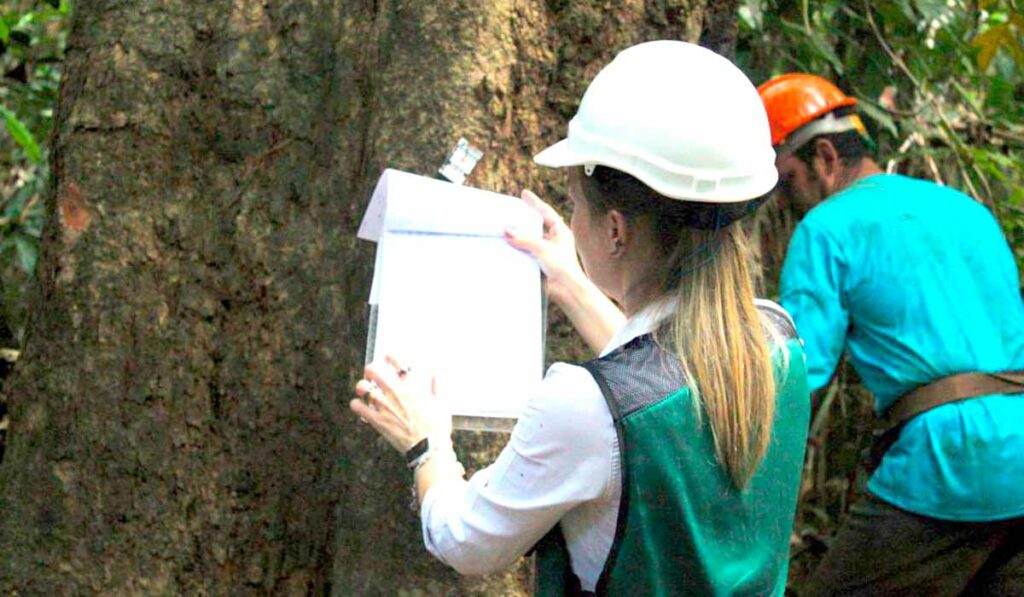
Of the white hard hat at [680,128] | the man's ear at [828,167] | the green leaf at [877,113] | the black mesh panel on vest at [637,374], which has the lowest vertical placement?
the black mesh panel on vest at [637,374]

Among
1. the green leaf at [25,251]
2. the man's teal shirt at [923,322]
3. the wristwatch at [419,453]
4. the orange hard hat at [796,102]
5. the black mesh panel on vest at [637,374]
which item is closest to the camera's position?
the black mesh panel on vest at [637,374]

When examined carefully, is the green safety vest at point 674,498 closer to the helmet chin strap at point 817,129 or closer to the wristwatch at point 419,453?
the wristwatch at point 419,453

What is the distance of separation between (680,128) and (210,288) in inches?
47.1

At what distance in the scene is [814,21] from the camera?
4508 millimetres

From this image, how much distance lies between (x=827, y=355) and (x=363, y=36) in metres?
1.53

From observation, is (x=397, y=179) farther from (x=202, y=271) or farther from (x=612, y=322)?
(x=202, y=271)

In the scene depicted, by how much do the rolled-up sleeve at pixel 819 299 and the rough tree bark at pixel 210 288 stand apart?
1.09 metres

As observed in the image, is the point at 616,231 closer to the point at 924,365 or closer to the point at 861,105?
the point at 924,365

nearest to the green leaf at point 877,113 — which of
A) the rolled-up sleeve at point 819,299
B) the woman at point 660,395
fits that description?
the rolled-up sleeve at point 819,299

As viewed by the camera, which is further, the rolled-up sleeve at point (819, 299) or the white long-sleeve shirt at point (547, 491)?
the rolled-up sleeve at point (819, 299)

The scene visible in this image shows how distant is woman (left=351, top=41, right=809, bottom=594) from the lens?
5.40ft

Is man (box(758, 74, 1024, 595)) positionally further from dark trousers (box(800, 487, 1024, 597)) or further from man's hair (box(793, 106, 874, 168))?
man's hair (box(793, 106, 874, 168))

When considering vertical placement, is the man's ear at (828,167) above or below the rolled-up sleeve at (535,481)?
above

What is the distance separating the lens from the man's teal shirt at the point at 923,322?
11.0 feet
